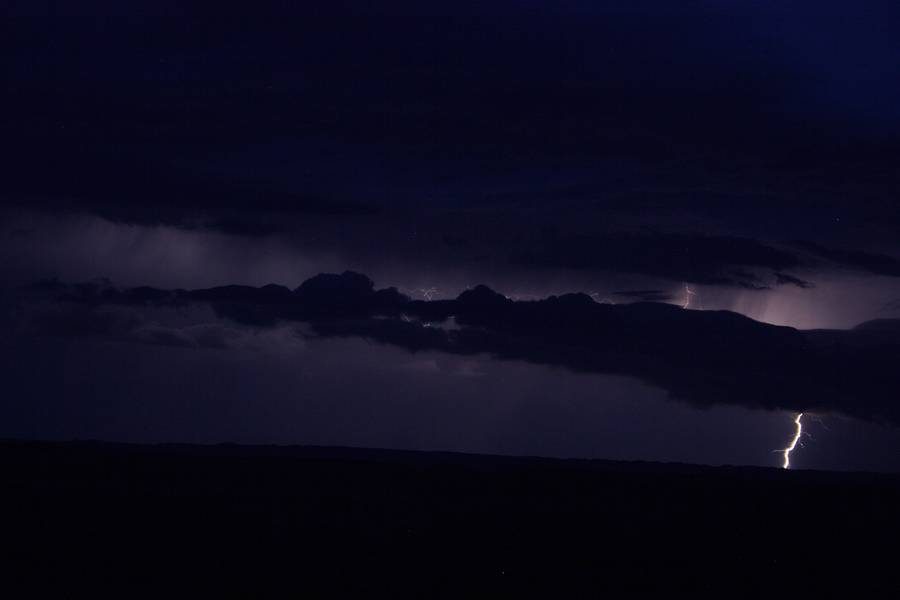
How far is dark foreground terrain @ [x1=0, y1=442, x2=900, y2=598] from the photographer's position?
3969 cm

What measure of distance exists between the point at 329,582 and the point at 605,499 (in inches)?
1327

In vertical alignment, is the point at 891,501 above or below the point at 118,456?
above

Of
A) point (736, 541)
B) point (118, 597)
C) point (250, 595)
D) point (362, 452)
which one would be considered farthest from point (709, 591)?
point (362, 452)

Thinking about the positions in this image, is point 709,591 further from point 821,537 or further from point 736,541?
point 821,537

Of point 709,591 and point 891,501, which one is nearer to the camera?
point 709,591

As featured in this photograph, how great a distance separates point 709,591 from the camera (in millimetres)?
41188

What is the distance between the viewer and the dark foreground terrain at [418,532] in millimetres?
39688

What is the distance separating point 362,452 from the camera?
139m

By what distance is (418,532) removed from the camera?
52594mm

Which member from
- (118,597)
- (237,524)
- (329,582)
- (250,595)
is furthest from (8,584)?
(237,524)

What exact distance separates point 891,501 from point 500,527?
3530cm

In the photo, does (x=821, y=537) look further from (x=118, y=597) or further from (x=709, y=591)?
(x=118, y=597)

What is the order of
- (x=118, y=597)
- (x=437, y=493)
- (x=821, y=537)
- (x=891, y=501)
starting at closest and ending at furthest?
(x=118, y=597), (x=821, y=537), (x=437, y=493), (x=891, y=501)

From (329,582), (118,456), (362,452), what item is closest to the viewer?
(329,582)
